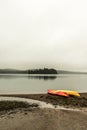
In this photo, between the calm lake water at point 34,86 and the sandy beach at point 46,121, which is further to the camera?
the calm lake water at point 34,86

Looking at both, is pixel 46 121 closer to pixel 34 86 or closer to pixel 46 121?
pixel 46 121

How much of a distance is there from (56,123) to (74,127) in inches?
34.0

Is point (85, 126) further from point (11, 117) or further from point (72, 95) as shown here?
point (72, 95)

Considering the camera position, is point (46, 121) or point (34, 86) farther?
point (34, 86)

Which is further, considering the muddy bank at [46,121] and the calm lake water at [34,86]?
the calm lake water at [34,86]

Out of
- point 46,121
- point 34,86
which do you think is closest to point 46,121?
point 46,121

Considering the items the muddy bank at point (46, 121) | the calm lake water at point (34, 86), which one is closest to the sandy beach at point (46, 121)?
the muddy bank at point (46, 121)

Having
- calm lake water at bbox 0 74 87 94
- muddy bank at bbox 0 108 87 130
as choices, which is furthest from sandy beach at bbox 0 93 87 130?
calm lake water at bbox 0 74 87 94

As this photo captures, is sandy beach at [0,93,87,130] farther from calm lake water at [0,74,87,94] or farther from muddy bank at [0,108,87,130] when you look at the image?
calm lake water at [0,74,87,94]

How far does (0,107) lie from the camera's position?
13.2 metres

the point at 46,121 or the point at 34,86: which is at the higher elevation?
the point at 46,121

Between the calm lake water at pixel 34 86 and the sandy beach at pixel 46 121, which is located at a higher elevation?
the sandy beach at pixel 46 121

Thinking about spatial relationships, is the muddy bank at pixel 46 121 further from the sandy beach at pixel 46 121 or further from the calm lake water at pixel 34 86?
the calm lake water at pixel 34 86

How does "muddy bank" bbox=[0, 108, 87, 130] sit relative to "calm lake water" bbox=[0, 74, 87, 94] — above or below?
above
